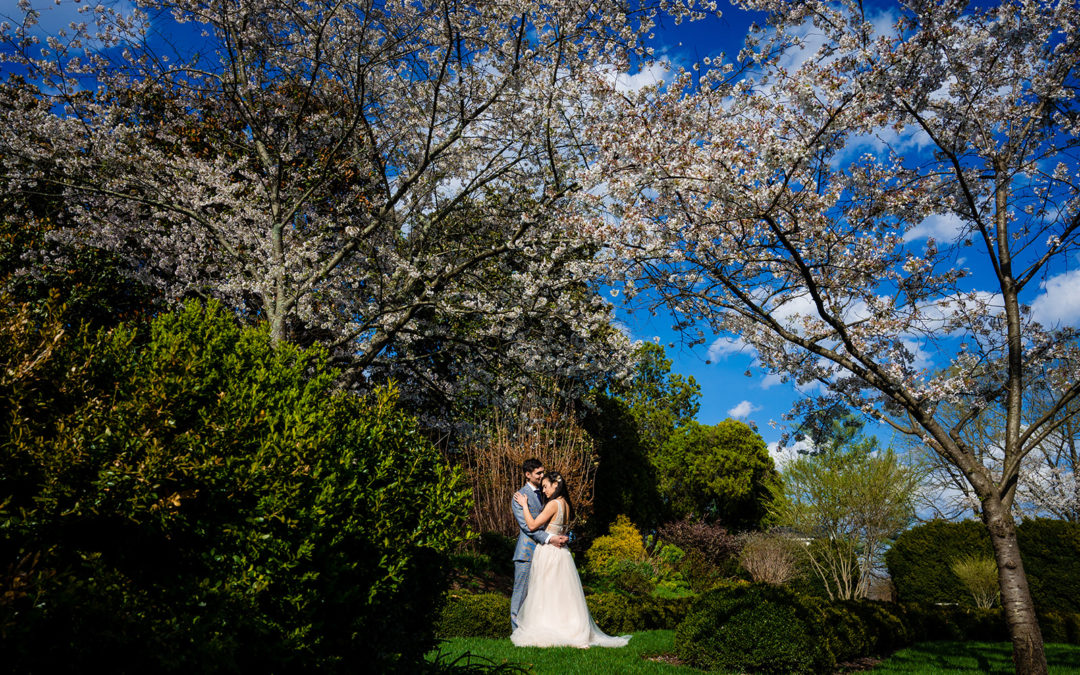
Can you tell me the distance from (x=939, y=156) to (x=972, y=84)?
2.53ft

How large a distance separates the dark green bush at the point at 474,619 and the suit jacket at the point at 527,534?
878mm

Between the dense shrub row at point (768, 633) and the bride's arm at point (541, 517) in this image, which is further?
the bride's arm at point (541, 517)

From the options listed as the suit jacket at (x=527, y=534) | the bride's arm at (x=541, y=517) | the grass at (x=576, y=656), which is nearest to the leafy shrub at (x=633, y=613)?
the grass at (x=576, y=656)

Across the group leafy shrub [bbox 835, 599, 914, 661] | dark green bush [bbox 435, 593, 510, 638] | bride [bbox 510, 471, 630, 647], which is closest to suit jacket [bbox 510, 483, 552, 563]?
bride [bbox 510, 471, 630, 647]

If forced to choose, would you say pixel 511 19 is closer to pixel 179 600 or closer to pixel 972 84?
pixel 972 84

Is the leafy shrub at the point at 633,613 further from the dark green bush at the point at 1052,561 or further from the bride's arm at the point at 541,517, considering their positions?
the dark green bush at the point at 1052,561

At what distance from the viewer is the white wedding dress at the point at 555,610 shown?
8148 millimetres

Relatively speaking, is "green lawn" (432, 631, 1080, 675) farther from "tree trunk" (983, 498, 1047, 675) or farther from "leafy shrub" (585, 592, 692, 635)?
"tree trunk" (983, 498, 1047, 675)

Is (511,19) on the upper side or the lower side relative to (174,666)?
upper

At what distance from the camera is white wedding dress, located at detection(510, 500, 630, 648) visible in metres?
8.15

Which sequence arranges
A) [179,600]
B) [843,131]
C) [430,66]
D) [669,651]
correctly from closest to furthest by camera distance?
[179,600] < [843,131] < [669,651] < [430,66]

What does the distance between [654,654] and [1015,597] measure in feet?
13.1

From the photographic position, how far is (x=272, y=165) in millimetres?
10070

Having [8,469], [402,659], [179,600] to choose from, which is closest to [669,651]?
[402,659]
